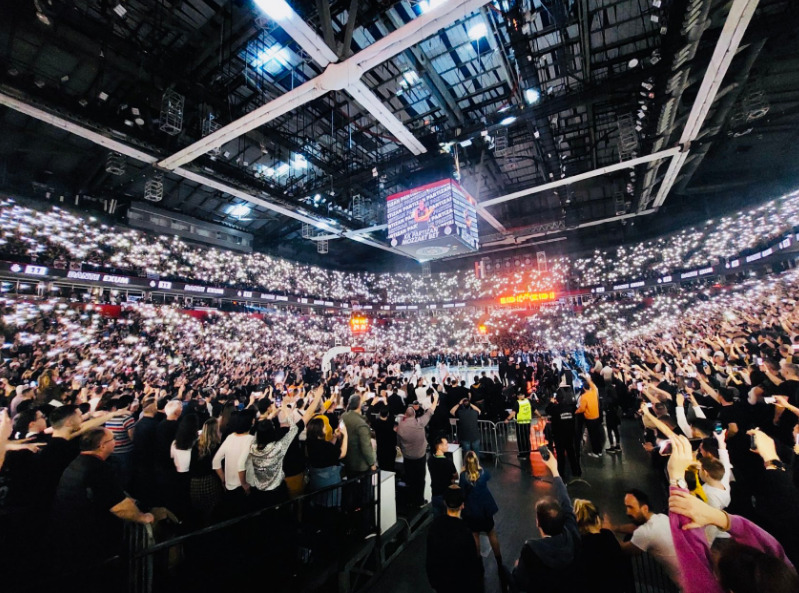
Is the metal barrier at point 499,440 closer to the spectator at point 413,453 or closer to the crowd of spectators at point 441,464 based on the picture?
the crowd of spectators at point 441,464

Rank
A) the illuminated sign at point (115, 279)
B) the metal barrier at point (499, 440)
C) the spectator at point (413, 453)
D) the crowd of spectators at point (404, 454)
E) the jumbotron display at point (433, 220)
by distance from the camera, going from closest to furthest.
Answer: the crowd of spectators at point (404, 454) < the spectator at point (413, 453) < the metal barrier at point (499, 440) < the jumbotron display at point (433, 220) < the illuminated sign at point (115, 279)

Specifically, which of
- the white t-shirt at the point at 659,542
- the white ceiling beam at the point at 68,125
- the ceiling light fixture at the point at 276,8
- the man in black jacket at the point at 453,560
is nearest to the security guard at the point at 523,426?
the white t-shirt at the point at 659,542

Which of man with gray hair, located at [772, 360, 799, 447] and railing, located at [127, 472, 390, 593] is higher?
man with gray hair, located at [772, 360, 799, 447]

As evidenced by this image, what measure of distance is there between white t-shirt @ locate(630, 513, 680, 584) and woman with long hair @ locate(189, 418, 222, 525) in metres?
3.24

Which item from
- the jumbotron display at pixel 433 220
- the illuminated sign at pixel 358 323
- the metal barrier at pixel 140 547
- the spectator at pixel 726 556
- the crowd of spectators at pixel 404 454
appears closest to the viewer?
the spectator at pixel 726 556

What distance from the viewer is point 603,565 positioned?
68.2 inches

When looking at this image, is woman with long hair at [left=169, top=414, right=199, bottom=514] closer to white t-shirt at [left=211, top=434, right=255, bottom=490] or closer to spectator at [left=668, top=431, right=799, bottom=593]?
white t-shirt at [left=211, top=434, right=255, bottom=490]

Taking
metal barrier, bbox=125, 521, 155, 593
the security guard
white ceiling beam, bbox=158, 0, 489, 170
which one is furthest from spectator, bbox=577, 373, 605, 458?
metal barrier, bbox=125, 521, 155, 593

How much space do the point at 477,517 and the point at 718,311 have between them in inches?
681

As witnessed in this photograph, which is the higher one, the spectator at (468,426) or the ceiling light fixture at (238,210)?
the ceiling light fixture at (238,210)

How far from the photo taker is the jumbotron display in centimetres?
632

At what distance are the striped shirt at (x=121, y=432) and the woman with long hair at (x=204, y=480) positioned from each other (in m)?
0.98

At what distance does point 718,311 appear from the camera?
1399 cm

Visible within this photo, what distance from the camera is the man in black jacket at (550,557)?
173 cm
